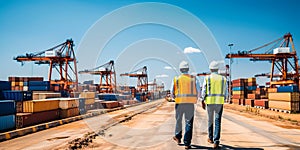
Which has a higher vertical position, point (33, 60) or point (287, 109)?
point (33, 60)

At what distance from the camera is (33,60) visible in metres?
44.5

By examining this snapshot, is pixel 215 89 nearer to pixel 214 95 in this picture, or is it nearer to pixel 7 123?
pixel 214 95

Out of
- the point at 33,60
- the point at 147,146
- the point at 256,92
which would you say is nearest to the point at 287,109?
the point at 256,92

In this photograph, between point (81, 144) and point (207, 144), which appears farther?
point (81, 144)

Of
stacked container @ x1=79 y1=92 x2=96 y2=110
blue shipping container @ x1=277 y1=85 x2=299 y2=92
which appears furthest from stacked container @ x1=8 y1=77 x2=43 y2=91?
blue shipping container @ x1=277 y1=85 x2=299 y2=92

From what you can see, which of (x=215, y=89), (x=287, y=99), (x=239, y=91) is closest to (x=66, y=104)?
(x=215, y=89)

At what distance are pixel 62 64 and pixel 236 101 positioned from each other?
2965 cm

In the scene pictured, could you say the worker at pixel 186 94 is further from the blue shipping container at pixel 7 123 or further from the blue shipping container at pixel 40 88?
the blue shipping container at pixel 40 88

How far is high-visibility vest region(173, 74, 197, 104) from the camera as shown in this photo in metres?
6.45

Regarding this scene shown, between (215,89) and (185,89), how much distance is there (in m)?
0.77

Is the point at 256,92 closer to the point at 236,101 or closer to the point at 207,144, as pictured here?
the point at 236,101

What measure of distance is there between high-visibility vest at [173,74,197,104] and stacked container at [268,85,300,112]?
19.4 m

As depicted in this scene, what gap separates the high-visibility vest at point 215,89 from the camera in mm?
6488

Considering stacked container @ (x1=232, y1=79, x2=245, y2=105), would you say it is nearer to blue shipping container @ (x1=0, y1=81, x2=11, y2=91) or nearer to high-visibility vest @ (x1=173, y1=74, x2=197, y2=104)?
blue shipping container @ (x1=0, y1=81, x2=11, y2=91)
